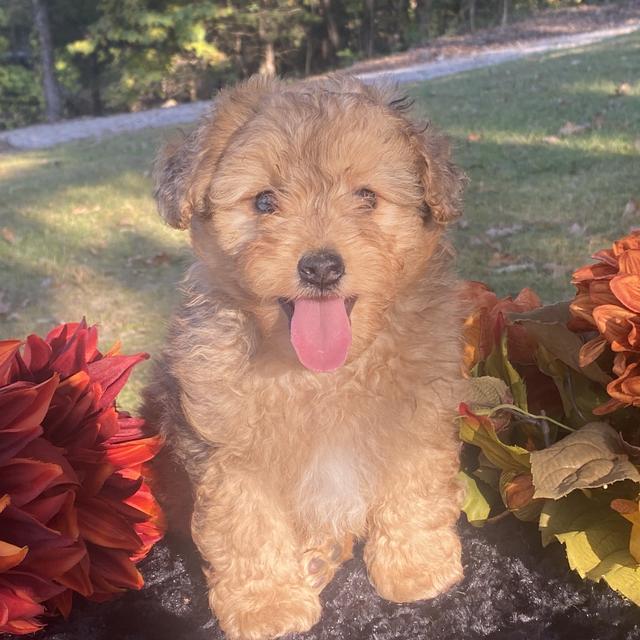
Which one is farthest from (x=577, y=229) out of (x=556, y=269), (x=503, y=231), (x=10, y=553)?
(x=10, y=553)

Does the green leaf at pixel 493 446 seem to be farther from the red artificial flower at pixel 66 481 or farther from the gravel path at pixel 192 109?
the gravel path at pixel 192 109

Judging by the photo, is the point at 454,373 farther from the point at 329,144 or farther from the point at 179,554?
the point at 179,554

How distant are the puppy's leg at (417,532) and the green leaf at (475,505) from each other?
2.3 inches

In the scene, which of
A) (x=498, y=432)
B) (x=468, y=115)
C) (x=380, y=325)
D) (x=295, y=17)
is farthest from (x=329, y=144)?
(x=295, y=17)

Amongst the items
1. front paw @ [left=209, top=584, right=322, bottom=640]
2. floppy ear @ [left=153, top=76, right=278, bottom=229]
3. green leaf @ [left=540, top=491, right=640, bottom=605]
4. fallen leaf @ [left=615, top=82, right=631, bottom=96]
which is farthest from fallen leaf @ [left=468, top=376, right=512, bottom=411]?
fallen leaf @ [left=615, top=82, right=631, bottom=96]

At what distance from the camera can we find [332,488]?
2740mm

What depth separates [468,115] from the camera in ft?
45.8

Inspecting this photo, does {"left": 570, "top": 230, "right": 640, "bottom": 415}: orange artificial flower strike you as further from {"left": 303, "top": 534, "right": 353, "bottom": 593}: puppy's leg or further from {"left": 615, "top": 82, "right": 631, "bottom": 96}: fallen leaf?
{"left": 615, "top": 82, "right": 631, "bottom": 96}: fallen leaf

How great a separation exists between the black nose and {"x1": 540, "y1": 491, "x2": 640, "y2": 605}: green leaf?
96cm

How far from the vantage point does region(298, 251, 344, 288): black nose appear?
254cm

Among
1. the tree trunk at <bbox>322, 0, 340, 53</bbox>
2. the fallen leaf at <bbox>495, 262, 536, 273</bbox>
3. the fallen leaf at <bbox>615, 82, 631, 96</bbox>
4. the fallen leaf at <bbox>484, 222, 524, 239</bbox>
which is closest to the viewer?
the fallen leaf at <bbox>495, 262, 536, 273</bbox>

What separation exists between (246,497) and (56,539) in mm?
A: 674

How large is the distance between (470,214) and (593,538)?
6681 millimetres

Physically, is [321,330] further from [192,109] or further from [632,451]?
[192,109]
